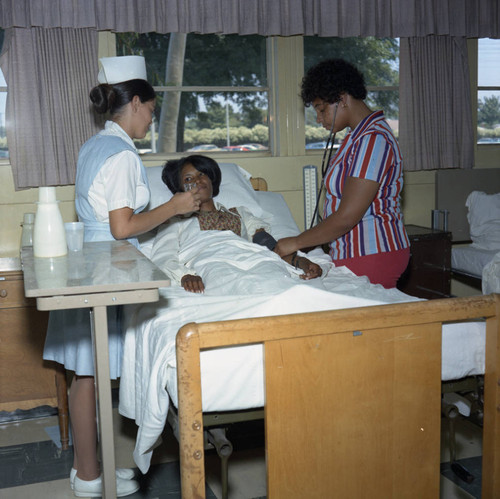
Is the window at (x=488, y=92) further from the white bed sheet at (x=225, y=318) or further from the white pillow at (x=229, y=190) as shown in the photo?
the white bed sheet at (x=225, y=318)

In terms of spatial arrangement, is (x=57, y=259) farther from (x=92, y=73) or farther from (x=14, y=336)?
(x=92, y=73)

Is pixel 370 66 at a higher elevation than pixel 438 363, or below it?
higher

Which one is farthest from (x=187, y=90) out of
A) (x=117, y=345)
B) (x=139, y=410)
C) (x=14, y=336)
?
(x=139, y=410)

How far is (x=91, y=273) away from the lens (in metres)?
1.71

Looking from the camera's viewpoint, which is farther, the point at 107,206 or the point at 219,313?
the point at 107,206

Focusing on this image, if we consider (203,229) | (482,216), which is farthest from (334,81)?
(482,216)

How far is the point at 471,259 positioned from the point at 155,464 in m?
2.26

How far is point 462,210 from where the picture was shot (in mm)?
4273

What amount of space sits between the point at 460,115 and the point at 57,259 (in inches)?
118

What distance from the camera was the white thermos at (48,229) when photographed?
195cm

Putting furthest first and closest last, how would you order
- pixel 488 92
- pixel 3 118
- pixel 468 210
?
1. pixel 488 92
2. pixel 468 210
3. pixel 3 118

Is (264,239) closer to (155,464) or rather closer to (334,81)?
(334,81)

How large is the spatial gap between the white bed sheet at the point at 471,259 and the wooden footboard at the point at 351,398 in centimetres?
227

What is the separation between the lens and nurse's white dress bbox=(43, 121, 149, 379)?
210 cm
